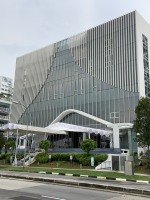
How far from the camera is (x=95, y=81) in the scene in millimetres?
50125

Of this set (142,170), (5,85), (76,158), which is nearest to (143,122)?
(142,170)

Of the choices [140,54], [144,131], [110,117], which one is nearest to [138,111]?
[144,131]

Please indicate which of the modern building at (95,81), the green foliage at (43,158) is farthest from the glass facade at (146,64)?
the green foliage at (43,158)

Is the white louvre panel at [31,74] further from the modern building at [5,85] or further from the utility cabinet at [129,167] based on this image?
the modern building at [5,85]

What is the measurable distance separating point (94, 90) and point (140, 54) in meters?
12.8

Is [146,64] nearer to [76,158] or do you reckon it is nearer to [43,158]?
[76,158]

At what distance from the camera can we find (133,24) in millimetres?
45844

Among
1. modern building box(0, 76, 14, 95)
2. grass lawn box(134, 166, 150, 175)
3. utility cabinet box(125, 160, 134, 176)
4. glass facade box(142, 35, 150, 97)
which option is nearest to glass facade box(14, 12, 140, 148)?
glass facade box(142, 35, 150, 97)

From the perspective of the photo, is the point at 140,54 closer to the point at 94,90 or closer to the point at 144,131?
the point at 94,90

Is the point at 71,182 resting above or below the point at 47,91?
below

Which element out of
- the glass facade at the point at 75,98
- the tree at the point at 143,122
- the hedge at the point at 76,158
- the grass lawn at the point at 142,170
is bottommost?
the grass lawn at the point at 142,170

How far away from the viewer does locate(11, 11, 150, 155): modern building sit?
145ft

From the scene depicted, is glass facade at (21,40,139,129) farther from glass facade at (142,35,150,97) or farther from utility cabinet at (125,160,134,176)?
utility cabinet at (125,160,134,176)

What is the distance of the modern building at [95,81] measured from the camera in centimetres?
4419
